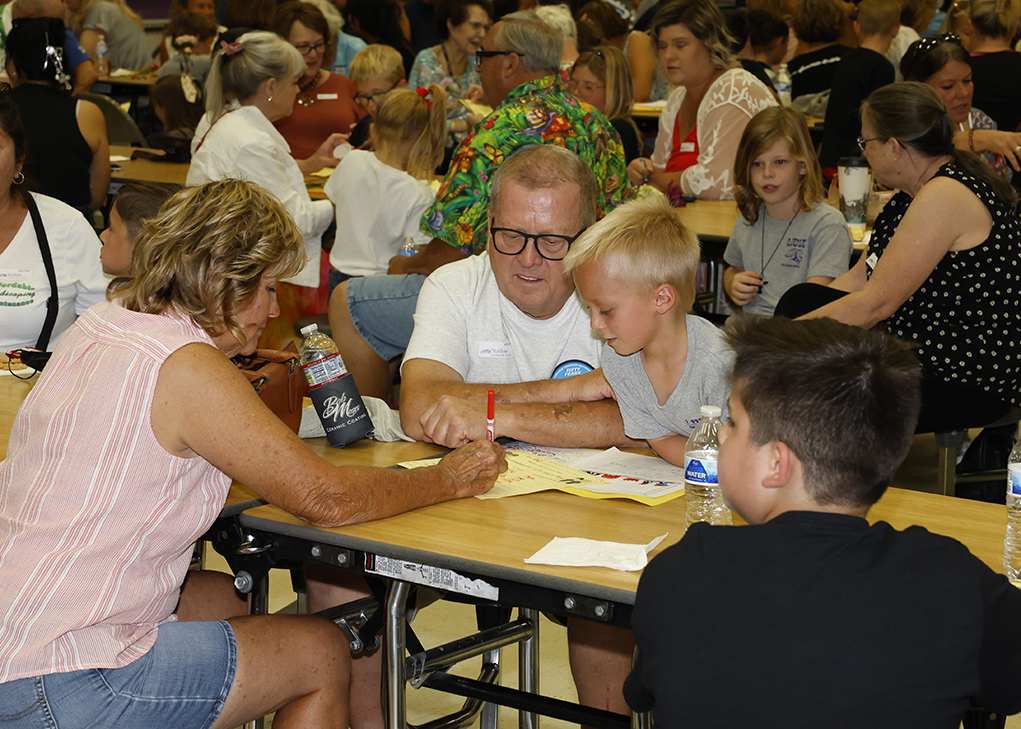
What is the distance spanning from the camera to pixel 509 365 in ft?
8.45

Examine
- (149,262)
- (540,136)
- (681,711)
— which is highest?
(540,136)

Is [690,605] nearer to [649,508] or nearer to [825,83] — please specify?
[649,508]

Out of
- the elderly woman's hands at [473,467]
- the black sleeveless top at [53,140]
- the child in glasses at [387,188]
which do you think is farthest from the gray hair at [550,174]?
the black sleeveless top at [53,140]

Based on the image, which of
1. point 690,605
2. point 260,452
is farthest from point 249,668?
point 690,605

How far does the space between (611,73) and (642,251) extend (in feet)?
12.2

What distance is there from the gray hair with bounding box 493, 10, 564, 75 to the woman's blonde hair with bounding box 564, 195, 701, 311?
6.96 ft

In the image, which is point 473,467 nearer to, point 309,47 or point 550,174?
point 550,174

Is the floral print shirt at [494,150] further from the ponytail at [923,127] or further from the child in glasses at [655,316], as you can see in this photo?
the child in glasses at [655,316]

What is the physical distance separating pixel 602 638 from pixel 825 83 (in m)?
5.36

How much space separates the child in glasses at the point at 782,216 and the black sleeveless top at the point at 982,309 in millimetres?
694

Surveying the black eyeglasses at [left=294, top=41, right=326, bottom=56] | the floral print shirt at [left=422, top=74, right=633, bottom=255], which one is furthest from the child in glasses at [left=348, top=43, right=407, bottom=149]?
the floral print shirt at [left=422, top=74, right=633, bottom=255]

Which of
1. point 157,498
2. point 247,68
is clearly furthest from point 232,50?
point 157,498

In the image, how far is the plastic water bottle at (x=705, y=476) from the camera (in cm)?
171

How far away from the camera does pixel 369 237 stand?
14.5 feet
